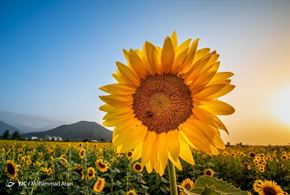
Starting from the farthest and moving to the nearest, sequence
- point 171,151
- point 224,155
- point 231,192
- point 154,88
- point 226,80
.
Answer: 1. point 224,155
2. point 154,88
3. point 171,151
4. point 226,80
5. point 231,192

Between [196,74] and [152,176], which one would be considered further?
[152,176]

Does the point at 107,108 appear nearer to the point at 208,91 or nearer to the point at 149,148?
the point at 149,148

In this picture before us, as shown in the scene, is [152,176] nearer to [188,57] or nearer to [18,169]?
[18,169]

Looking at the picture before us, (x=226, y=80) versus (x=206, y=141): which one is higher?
(x=226, y=80)

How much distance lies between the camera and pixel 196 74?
96 centimetres

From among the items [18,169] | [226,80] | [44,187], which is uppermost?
[226,80]

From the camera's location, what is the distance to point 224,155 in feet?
32.0

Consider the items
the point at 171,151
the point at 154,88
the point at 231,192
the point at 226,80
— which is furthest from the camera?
the point at 154,88

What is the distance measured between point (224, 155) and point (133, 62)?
9.48 metres

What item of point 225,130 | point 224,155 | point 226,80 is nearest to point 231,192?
point 225,130

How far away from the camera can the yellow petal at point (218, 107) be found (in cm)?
88

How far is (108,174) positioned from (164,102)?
4866 millimetres

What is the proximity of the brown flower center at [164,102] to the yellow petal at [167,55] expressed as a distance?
6cm

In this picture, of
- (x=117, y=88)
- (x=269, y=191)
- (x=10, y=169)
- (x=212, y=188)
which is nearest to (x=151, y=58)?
(x=117, y=88)
